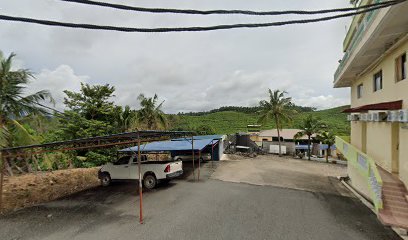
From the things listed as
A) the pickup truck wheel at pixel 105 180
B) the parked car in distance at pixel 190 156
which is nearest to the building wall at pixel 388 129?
the parked car in distance at pixel 190 156

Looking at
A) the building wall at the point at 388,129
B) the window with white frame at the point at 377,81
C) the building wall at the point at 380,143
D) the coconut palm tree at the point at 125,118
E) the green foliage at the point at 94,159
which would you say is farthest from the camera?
Result: the coconut palm tree at the point at 125,118

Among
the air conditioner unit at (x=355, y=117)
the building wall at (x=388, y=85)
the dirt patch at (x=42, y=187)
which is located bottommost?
the dirt patch at (x=42, y=187)

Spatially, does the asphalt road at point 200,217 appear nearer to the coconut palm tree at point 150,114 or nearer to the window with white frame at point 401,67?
the window with white frame at point 401,67

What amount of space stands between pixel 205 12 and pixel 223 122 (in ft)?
212

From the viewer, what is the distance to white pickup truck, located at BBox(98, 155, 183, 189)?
11664mm

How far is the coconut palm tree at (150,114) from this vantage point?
27016mm

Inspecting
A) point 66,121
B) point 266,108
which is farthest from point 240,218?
point 266,108

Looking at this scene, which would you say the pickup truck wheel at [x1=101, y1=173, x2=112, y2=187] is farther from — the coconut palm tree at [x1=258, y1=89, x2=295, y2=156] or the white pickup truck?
the coconut palm tree at [x1=258, y1=89, x2=295, y2=156]

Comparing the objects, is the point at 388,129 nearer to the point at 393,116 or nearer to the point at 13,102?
the point at 393,116

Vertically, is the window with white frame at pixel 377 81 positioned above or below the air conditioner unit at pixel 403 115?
above

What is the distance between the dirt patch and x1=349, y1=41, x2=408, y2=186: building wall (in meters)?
15.2

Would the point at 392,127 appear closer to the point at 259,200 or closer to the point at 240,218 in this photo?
the point at 259,200

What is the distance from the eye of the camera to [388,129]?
8.85 m

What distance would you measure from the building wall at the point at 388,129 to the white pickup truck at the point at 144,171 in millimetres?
9936
